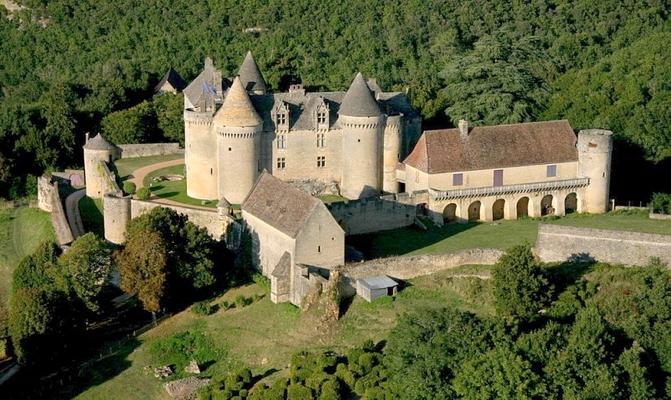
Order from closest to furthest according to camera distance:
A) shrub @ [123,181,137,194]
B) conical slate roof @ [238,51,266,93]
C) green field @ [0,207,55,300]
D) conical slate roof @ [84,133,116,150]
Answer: shrub @ [123,181,137,194], green field @ [0,207,55,300], conical slate roof @ [238,51,266,93], conical slate roof @ [84,133,116,150]

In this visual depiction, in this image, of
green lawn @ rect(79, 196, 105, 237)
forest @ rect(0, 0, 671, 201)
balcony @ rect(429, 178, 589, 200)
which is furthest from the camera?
forest @ rect(0, 0, 671, 201)

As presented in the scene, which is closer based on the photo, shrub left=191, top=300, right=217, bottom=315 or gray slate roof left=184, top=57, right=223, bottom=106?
shrub left=191, top=300, right=217, bottom=315

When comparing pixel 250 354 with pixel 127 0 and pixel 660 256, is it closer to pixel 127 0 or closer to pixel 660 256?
pixel 660 256

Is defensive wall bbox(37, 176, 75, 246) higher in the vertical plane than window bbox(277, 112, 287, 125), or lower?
lower

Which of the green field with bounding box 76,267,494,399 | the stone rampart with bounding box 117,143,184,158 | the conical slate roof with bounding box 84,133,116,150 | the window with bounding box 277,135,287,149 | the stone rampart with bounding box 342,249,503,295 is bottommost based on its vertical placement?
the green field with bounding box 76,267,494,399

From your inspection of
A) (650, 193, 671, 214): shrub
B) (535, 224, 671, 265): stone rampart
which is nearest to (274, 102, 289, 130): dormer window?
(535, 224, 671, 265): stone rampart

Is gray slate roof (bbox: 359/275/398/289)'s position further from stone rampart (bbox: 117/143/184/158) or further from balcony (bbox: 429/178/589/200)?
stone rampart (bbox: 117/143/184/158)

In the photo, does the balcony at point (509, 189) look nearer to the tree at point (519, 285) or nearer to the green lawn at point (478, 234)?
the green lawn at point (478, 234)
